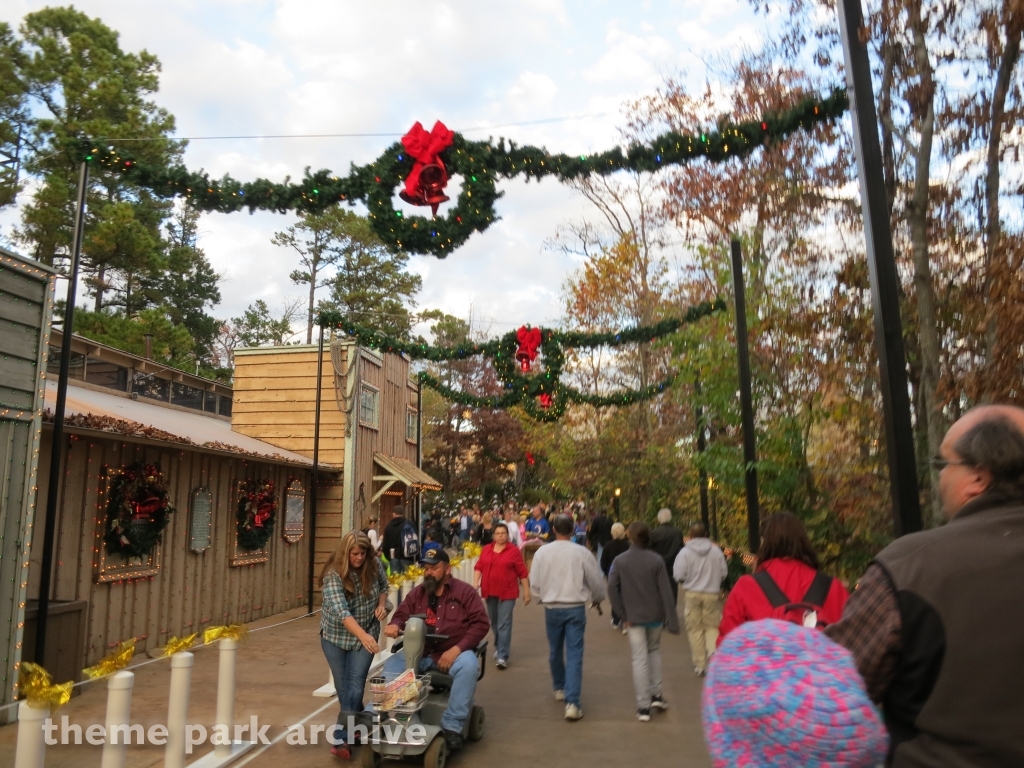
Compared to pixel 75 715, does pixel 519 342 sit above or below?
Answer: above

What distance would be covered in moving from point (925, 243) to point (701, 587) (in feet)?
14.2

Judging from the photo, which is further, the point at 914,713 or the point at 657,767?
the point at 657,767

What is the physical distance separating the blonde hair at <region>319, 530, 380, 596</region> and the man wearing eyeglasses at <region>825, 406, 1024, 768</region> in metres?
4.97

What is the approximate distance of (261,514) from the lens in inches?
536

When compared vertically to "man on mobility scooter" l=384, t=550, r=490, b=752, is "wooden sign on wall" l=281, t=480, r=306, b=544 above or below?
above

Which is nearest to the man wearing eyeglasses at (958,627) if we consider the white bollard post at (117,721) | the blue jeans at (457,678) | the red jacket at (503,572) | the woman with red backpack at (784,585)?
the woman with red backpack at (784,585)

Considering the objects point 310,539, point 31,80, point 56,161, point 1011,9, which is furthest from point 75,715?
point 31,80

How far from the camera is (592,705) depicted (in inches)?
311

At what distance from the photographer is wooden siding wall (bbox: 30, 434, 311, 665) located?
9055 mm

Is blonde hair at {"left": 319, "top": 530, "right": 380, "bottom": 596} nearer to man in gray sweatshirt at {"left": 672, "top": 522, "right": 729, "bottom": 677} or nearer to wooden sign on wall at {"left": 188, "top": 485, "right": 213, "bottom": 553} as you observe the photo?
man in gray sweatshirt at {"left": 672, "top": 522, "right": 729, "bottom": 677}

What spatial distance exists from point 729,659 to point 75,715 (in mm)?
7359

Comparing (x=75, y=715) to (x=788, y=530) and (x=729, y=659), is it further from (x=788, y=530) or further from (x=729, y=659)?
(x=729, y=659)

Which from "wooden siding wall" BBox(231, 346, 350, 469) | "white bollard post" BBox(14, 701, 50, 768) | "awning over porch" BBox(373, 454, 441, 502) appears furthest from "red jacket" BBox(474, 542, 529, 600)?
"awning over porch" BBox(373, 454, 441, 502)

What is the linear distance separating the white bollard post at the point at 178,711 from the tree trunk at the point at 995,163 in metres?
7.03
